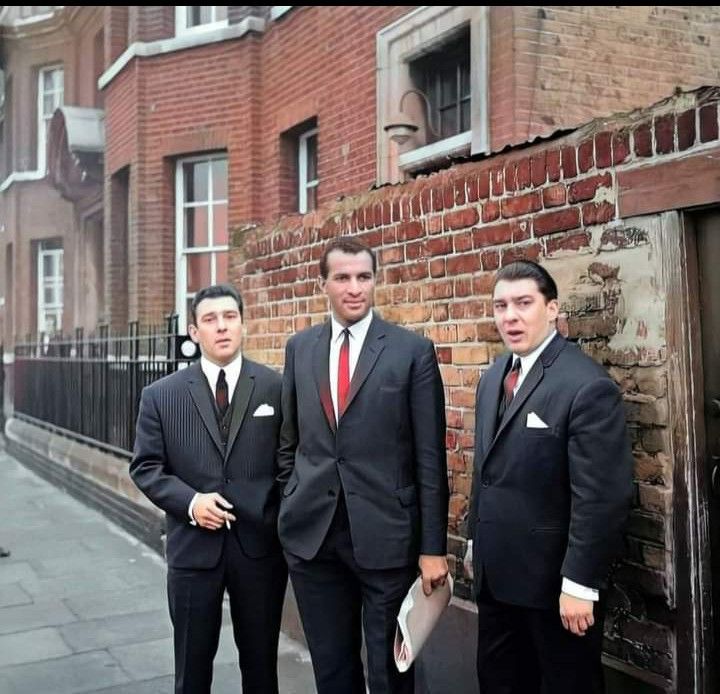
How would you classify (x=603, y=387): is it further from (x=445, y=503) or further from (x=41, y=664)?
(x=41, y=664)

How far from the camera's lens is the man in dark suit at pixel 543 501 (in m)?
2.35

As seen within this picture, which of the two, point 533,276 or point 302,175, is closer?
point 533,276

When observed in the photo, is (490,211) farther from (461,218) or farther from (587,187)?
(587,187)

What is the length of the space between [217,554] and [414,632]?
814 mm

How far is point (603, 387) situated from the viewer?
2.42m

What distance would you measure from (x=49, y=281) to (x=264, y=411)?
59.0 feet

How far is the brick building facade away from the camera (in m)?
2.68

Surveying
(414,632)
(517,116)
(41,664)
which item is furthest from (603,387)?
(517,116)

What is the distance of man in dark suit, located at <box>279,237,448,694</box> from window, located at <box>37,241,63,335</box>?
17759mm

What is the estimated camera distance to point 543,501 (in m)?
2.50

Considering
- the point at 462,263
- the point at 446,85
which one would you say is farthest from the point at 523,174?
the point at 446,85

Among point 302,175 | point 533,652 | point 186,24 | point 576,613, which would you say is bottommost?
point 533,652

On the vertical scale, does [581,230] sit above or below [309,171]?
below

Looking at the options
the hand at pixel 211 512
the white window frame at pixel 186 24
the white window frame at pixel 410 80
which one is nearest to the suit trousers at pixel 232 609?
the hand at pixel 211 512
